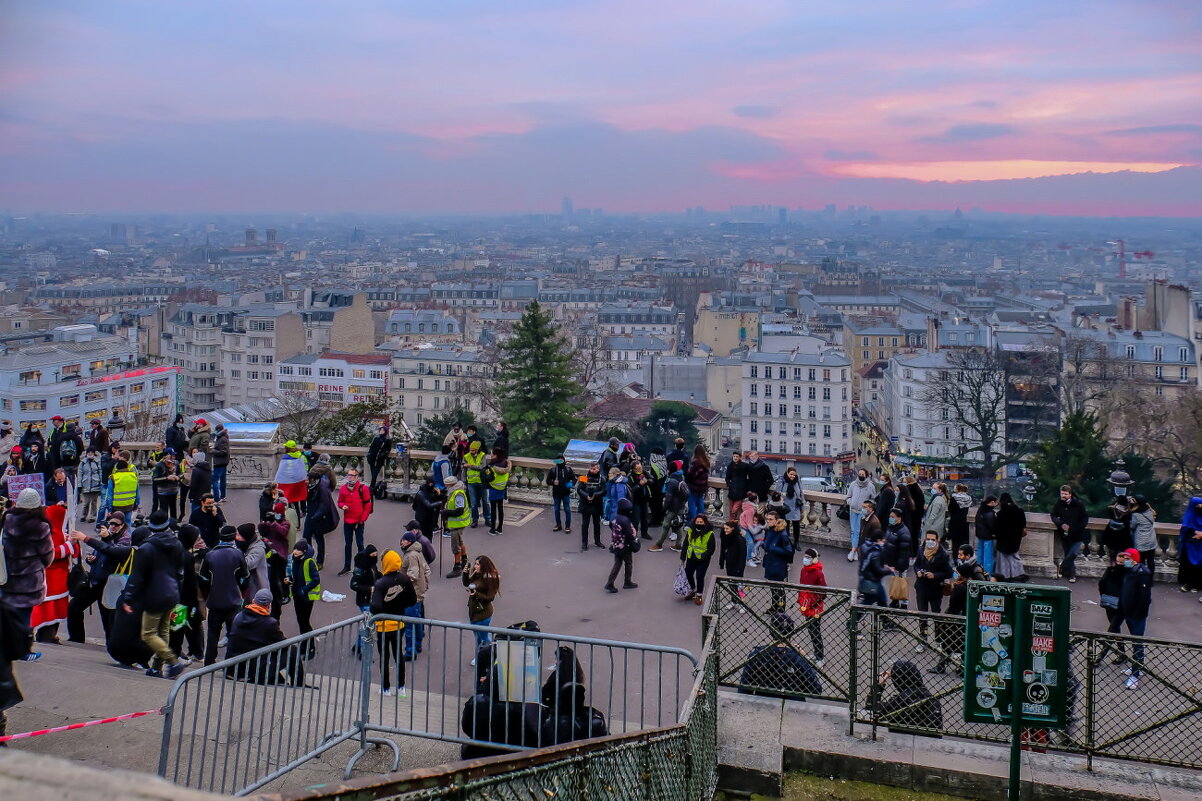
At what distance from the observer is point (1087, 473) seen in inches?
860

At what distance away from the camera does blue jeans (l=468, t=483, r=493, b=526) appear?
588 inches

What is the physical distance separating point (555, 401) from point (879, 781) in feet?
88.3

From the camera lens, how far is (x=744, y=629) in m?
8.20

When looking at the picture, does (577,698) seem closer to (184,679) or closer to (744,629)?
(744,629)

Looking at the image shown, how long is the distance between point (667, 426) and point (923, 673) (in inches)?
1899

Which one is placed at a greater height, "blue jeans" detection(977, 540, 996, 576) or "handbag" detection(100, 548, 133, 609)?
"handbag" detection(100, 548, 133, 609)

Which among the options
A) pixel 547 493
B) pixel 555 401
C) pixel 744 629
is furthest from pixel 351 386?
pixel 744 629

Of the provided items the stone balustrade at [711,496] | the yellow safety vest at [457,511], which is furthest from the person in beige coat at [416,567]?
the stone balustrade at [711,496]

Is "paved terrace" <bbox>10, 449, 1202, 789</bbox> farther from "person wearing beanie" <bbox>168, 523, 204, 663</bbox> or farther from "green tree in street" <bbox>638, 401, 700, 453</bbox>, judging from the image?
"green tree in street" <bbox>638, 401, 700, 453</bbox>

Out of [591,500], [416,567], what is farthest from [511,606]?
[591,500]

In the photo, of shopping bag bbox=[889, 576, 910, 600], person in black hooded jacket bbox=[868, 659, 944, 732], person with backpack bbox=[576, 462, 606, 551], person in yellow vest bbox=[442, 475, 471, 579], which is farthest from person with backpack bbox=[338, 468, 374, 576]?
person in black hooded jacket bbox=[868, 659, 944, 732]

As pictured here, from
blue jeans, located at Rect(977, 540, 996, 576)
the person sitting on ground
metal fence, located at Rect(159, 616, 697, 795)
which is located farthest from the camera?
blue jeans, located at Rect(977, 540, 996, 576)

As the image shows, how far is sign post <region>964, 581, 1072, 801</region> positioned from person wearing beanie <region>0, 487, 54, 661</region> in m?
7.27

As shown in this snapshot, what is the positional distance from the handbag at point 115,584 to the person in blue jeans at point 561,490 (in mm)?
6135
